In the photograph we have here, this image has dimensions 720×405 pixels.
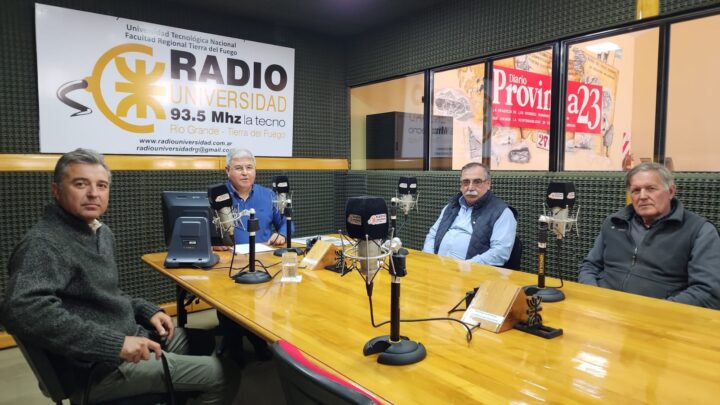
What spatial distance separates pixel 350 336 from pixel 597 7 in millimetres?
3266

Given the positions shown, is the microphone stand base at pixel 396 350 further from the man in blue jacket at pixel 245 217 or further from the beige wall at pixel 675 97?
the beige wall at pixel 675 97

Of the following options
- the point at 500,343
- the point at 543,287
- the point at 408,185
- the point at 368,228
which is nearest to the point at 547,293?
the point at 543,287

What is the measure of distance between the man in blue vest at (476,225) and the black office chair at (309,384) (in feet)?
7.47

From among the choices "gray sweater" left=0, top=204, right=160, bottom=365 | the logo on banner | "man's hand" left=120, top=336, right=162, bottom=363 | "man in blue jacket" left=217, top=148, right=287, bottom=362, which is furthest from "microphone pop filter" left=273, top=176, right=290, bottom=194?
the logo on banner

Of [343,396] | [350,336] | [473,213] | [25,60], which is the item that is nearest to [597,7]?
[473,213]

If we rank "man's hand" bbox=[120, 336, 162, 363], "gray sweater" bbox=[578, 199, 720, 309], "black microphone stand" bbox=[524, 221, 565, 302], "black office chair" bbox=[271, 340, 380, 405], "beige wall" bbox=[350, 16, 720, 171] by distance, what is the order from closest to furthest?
"black office chair" bbox=[271, 340, 380, 405]
"man's hand" bbox=[120, 336, 162, 363]
"black microphone stand" bbox=[524, 221, 565, 302]
"gray sweater" bbox=[578, 199, 720, 309]
"beige wall" bbox=[350, 16, 720, 171]

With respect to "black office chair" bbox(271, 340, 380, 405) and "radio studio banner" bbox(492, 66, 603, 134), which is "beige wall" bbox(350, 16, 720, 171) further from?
"black office chair" bbox(271, 340, 380, 405)

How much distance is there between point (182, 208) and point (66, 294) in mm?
1151

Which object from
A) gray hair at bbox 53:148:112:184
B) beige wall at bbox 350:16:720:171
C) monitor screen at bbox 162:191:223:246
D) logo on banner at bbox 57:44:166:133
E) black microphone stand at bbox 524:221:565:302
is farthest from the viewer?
beige wall at bbox 350:16:720:171

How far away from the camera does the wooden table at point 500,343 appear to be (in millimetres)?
1182

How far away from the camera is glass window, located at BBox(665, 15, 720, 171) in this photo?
15.5 ft

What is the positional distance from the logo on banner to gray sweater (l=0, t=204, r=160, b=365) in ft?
8.96

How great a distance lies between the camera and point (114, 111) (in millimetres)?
4195

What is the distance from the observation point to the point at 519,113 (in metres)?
5.07
